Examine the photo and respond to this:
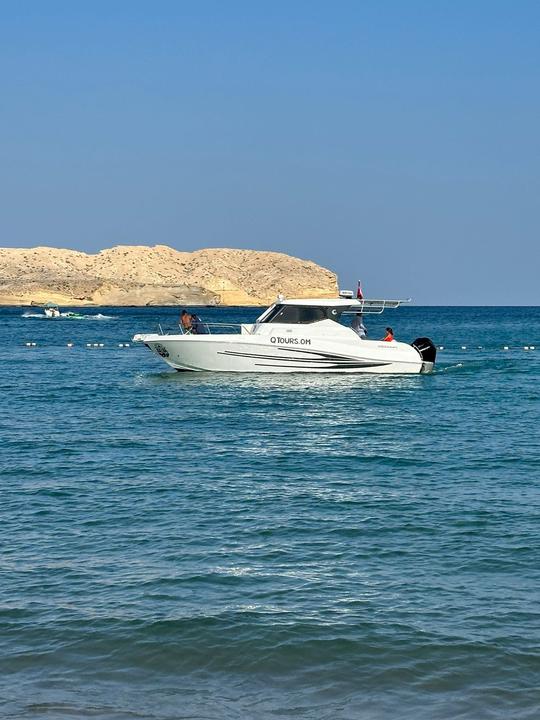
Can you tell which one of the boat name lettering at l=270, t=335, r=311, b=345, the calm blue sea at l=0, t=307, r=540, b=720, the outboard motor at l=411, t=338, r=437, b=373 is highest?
the boat name lettering at l=270, t=335, r=311, b=345

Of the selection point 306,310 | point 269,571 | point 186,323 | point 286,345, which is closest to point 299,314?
point 306,310

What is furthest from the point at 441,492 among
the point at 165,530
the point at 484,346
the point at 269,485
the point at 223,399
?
Result: the point at 484,346

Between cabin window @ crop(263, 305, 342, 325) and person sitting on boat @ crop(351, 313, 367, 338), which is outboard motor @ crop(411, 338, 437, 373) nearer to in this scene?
person sitting on boat @ crop(351, 313, 367, 338)

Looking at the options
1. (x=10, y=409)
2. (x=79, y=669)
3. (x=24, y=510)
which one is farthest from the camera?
(x=10, y=409)

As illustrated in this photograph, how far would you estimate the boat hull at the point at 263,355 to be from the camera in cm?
3403

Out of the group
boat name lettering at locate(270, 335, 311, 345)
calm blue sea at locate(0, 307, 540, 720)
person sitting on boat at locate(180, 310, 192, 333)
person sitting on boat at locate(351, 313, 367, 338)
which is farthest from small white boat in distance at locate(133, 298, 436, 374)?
calm blue sea at locate(0, 307, 540, 720)

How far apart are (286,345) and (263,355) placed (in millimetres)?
879

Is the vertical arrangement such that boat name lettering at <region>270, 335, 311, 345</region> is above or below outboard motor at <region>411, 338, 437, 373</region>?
above

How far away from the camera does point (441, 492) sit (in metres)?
15.5

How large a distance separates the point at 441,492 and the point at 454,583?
16.3 ft

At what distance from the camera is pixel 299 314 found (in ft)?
112

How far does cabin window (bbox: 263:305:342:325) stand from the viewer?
1341 inches

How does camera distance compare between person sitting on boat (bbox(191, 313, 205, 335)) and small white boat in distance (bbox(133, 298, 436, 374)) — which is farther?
person sitting on boat (bbox(191, 313, 205, 335))

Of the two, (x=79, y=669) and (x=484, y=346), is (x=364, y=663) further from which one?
(x=484, y=346)
